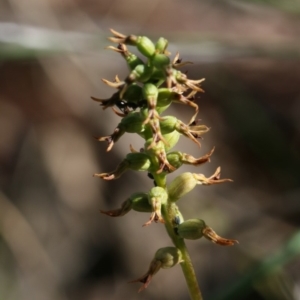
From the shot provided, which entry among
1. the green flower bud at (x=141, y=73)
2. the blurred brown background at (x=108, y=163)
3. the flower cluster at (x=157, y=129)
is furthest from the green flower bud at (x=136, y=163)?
the blurred brown background at (x=108, y=163)

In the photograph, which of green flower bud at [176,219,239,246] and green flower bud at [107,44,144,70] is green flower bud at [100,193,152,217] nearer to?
green flower bud at [176,219,239,246]

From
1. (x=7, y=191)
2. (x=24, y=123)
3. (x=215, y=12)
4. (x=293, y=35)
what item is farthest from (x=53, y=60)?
(x=293, y=35)

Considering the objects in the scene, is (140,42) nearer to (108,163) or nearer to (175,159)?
(175,159)

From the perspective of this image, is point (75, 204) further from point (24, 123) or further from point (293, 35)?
point (293, 35)

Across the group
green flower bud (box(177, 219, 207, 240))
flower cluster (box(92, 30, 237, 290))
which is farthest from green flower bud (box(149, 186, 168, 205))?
green flower bud (box(177, 219, 207, 240))

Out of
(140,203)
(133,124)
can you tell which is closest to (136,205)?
(140,203)

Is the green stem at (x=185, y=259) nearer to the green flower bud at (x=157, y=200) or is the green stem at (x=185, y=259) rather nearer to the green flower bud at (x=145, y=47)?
the green flower bud at (x=157, y=200)

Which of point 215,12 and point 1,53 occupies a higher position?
point 215,12
